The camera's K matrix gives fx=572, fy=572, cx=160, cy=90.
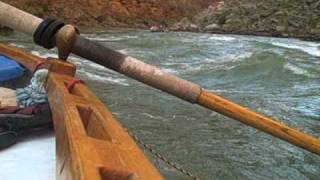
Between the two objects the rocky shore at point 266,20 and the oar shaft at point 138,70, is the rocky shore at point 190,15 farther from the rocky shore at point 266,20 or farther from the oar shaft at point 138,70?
the oar shaft at point 138,70

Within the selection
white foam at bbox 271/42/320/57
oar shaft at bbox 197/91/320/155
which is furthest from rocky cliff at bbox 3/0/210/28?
oar shaft at bbox 197/91/320/155

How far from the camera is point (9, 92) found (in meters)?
3.18

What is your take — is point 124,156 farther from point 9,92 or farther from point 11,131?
point 9,92

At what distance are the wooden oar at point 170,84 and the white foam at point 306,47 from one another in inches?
361

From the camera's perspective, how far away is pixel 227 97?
6922 millimetres

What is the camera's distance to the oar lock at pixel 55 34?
2.70 meters

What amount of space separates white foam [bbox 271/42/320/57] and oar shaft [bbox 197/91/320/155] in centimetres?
917

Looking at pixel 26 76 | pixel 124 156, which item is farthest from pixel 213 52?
pixel 124 156

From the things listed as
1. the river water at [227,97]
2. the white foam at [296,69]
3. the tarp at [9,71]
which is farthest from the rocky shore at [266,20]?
the tarp at [9,71]

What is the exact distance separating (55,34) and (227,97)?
443 centimetres

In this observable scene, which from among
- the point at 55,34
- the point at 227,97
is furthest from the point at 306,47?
the point at 55,34

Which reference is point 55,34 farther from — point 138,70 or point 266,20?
point 266,20

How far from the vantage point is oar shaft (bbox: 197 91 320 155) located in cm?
255

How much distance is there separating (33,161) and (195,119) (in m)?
3.40
